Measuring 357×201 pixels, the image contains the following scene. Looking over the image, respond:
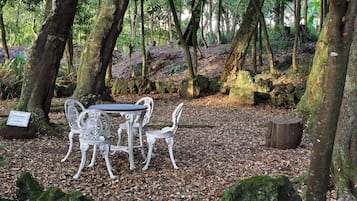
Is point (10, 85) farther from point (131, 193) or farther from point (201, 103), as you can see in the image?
point (131, 193)

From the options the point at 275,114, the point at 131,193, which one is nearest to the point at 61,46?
the point at 131,193

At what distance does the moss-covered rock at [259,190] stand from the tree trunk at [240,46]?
11554mm

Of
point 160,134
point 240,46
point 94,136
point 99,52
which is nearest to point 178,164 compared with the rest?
point 160,134

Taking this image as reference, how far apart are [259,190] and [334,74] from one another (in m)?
0.93

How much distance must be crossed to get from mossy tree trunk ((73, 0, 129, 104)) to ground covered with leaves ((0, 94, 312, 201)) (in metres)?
1.82

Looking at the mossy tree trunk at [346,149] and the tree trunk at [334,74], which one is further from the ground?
the tree trunk at [334,74]

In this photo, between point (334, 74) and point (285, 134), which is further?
point (285, 134)

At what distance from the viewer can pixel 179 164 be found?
6.17 metres

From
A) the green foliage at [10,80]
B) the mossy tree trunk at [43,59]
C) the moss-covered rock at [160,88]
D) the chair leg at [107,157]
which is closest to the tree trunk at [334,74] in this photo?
the chair leg at [107,157]

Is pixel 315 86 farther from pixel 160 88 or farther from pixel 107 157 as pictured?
pixel 160 88

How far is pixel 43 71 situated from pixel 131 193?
363 centimetres

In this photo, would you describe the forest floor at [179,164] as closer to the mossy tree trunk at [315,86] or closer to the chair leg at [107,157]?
the chair leg at [107,157]

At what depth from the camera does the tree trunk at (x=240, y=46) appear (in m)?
14.8

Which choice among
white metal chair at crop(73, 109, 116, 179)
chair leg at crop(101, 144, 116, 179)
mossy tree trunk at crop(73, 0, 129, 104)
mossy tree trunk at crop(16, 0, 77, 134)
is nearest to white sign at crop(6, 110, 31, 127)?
mossy tree trunk at crop(16, 0, 77, 134)
